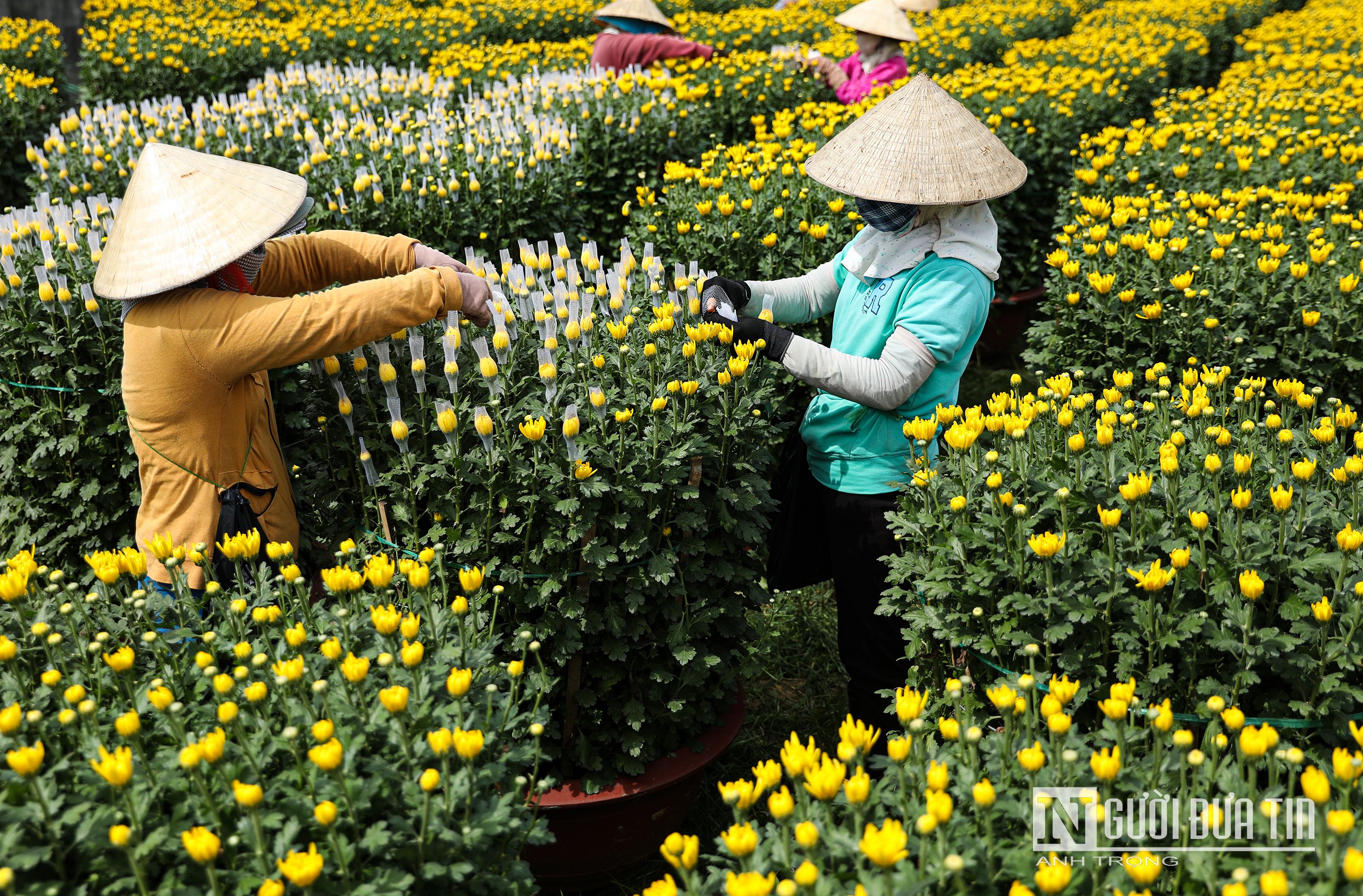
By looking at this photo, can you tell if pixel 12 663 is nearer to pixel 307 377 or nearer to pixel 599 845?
pixel 307 377

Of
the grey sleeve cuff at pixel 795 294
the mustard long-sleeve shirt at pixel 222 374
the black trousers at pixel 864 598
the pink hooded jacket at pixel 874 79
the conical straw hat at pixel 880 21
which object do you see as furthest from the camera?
the pink hooded jacket at pixel 874 79

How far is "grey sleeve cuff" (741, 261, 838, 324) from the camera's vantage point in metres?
3.46

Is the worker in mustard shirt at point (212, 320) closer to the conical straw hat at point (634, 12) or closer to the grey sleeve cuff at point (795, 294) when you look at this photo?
the grey sleeve cuff at point (795, 294)

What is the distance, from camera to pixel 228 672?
213 centimetres

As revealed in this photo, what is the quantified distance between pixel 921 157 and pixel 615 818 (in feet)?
7.42

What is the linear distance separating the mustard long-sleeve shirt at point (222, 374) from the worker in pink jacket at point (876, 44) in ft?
17.8

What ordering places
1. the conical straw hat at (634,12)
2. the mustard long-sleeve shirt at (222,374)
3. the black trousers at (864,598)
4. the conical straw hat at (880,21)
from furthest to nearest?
the conical straw hat at (634,12), the conical straw hat at (880,21), the black trousers at (864,598), the mustard long-sleeve shirt at (222,374)

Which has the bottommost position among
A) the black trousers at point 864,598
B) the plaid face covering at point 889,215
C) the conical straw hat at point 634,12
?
the black trousers at point 864,598

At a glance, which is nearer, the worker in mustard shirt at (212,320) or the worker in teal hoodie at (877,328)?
the worker in mustard shirt at (212,320)

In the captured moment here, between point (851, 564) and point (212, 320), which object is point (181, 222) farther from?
point (851, 564)

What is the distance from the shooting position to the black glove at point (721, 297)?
2971mm

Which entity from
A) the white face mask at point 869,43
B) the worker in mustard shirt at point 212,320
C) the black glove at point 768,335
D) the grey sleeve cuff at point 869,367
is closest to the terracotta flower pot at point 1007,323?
the white face mask at point 869,43

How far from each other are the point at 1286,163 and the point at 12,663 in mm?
5999

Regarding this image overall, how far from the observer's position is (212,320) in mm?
2551
